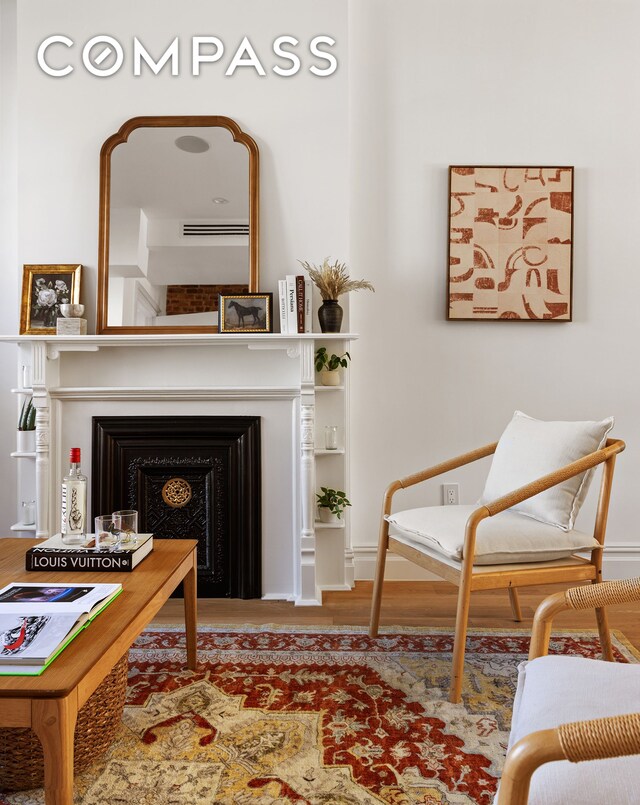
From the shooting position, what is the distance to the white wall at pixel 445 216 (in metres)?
3.06

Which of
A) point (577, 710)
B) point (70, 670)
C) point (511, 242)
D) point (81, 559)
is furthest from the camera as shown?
point (511, 242)

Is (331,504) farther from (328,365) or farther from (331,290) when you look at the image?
(331,290)

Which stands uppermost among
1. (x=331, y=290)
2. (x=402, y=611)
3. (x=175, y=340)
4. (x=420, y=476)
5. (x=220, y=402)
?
(x=331, y=290)

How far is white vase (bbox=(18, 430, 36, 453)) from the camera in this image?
9.32 feet

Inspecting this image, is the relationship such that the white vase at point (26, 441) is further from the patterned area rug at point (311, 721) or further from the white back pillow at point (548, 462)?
the white back pillow at point (548, 462)

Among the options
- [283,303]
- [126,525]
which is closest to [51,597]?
[126,525]

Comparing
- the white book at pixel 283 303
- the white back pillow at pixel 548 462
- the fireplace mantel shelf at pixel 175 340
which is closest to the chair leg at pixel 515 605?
the white back pillow at pixel 548 462

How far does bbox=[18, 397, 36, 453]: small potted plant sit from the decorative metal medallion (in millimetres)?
658

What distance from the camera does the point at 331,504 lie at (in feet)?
9.21

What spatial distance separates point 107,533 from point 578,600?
4.00 feet

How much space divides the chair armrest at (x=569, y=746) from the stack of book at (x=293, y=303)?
2.14m

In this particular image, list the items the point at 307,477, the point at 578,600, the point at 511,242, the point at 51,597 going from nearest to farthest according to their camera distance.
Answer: the point at 578,600 < the point at 51,597 < the point at 307,477 < the point at 511,242

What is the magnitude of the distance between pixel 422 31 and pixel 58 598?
3058 millimetres

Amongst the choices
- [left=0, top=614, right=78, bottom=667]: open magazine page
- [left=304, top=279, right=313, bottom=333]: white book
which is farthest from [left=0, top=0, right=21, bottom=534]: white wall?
[left=0, top=614, right=78, bottom=667]: open magazine page
